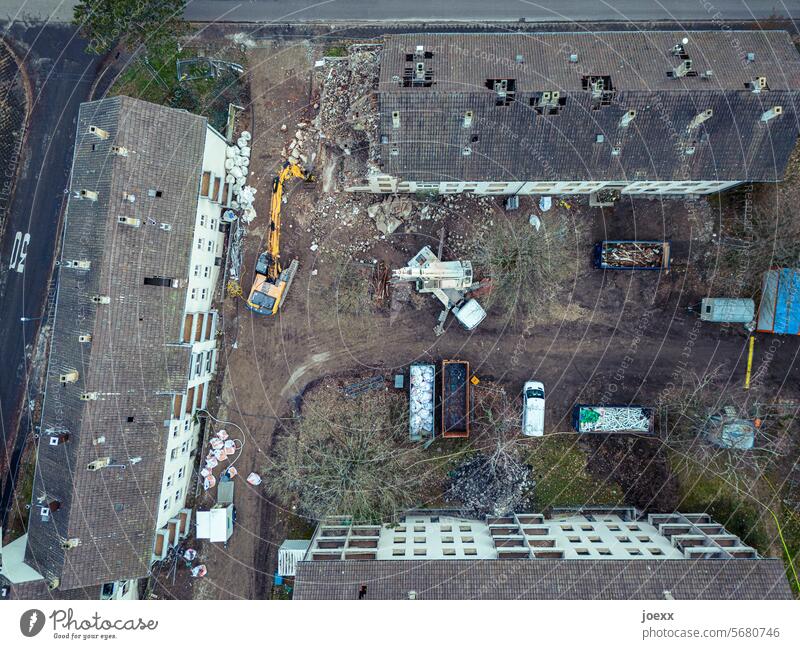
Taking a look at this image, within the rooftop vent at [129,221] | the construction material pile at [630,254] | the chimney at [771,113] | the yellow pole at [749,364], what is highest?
the chimney at [771,113]

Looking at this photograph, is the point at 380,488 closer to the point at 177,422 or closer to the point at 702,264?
the point at 177,422

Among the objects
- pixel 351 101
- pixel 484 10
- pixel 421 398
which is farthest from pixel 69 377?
pixel 484 10

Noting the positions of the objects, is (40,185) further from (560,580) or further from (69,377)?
(560,580)

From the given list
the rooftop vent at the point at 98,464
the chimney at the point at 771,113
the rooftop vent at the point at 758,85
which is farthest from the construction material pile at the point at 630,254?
the rooftop vent at the point at 98,464

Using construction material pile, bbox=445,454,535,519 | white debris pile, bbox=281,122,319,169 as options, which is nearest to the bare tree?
construction material pile, bbox=445,454,535,519

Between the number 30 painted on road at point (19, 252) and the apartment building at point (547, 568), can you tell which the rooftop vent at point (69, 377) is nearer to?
the number 30 painted on road at point (19, 252)
